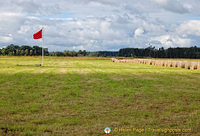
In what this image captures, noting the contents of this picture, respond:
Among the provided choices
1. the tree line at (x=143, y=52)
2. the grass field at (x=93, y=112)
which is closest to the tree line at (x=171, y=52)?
the tree line at (x=143, y=52)

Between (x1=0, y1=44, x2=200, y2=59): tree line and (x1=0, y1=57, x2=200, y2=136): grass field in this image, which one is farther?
(x1=0, y1=44, x2=200, y2=59): tree line

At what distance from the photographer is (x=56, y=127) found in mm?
5805

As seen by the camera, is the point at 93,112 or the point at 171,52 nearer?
the point at 93,112

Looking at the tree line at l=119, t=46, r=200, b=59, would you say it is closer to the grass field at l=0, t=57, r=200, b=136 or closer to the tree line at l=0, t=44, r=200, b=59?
the tree line at l=0, t=44, r=200, b=59

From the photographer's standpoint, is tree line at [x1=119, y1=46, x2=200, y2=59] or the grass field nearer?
the grass field

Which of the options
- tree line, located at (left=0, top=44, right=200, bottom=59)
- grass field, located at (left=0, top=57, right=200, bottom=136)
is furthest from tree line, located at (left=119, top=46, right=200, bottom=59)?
grass field, located at (left=0, top=57, right=200, bottom=136)

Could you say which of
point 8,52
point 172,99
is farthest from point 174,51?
point 172,99

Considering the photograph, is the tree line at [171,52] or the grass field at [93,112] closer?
the grass field at [93,112]

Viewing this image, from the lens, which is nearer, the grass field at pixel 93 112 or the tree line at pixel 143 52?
the grass field at pixel 93 112

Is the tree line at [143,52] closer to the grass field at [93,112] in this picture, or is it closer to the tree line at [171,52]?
the tree line at [171,52]

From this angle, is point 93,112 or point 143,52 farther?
point 143,52

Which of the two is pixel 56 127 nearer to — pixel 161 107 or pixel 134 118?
pixel 134 118

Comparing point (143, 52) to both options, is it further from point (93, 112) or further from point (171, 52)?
point (93, 112)

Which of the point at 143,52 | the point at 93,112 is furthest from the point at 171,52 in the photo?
the point at 93,112
